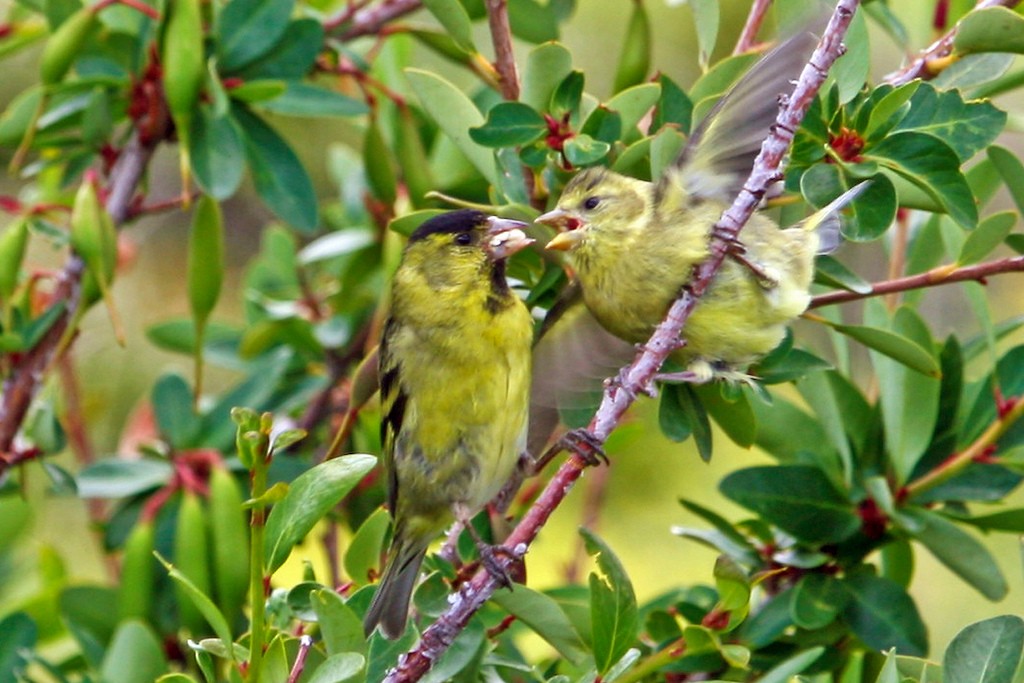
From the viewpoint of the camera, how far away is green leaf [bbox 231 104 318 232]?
124 inches

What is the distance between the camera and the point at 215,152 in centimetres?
292

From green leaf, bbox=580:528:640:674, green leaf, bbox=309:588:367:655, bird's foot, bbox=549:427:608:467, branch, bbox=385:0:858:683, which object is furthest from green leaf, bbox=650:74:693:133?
green leaf, bbox=309:588:367:655

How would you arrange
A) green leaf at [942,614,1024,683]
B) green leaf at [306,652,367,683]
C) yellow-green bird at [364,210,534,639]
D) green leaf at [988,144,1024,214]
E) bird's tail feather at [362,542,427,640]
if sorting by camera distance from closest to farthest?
green leaf at [306,652,367,683] → green leaf at [942,614,1024,683] → bird's tail feather at [362,542,427,640] → green leaf at [988,144,1024,214] → yellow-green bird at [364,210,534,639]

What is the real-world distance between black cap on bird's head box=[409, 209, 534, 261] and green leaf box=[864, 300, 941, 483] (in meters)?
0.72

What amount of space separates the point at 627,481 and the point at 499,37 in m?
3.01

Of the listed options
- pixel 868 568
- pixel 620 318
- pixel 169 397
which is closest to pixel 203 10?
pixel 169 397

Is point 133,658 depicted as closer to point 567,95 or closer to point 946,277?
point 567,95

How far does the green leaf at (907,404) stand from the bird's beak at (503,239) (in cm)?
70

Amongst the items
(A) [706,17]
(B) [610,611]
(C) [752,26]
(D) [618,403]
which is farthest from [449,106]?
(B) [610,611]

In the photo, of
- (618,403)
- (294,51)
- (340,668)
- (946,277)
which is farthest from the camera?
(294,51)

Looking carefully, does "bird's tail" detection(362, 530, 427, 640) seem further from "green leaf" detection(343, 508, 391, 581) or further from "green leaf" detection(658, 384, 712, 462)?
"green leaf" detection(658, 384, 712, 462)

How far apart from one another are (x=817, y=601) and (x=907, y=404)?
429mm

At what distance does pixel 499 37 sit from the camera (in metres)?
2.45

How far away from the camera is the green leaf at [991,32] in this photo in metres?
2.05
